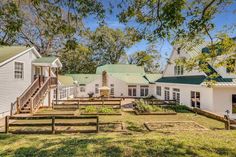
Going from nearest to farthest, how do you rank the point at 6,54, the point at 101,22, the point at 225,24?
1. the point at 101,22
2. the point at 225,24
3. the point at 6,54

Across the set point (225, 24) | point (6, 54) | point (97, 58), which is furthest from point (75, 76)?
point (225, 24)

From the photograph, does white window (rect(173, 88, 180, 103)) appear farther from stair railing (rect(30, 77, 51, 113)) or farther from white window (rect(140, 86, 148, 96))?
stair railing (rect(30, 77, 51, 113))

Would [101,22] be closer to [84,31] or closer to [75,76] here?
[84,31]

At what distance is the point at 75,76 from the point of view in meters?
40.8

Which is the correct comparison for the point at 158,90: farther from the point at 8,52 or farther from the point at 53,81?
the point at 8,52

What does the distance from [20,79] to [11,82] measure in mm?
1506

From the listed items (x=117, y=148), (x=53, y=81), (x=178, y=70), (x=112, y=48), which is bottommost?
(x=117, y=148)

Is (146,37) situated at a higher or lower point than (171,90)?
higher

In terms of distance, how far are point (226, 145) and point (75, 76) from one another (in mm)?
34838

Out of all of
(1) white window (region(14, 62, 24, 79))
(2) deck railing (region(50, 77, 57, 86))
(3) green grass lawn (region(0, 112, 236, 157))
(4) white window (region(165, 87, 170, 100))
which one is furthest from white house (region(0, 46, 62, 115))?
(4) white window (region(165, 87, 170, 100))

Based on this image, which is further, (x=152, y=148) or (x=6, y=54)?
(x=6, y=54)

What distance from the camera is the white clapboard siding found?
1669 centimetres

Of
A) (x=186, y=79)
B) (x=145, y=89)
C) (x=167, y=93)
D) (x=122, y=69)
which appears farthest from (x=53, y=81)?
(x=122, y=69)

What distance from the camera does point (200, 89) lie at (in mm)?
21328
